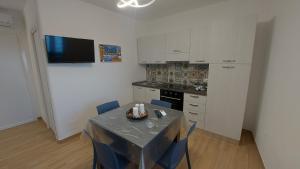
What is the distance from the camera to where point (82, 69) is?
249 centimetres

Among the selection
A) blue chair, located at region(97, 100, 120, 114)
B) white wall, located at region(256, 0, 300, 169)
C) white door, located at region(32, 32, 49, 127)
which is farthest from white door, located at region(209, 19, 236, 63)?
white door, located at region(32, 32, 49, 127)

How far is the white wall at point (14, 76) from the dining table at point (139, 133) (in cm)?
274

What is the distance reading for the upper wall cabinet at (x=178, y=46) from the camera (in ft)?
8.86

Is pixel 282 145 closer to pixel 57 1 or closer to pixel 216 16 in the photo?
pixel 216 16

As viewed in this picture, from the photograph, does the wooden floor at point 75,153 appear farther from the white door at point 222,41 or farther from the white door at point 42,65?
the white door at point 222,41

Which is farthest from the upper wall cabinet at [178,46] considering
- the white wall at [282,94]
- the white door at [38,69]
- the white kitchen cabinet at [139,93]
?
the white door at [38,69]

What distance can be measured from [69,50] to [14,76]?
190cm

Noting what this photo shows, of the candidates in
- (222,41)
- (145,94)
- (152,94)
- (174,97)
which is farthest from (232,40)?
(145,94)

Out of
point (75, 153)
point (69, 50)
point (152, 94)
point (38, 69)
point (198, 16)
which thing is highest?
point (198, 16)

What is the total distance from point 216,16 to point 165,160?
2.76m

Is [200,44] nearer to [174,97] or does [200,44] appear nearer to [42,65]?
[174,97]

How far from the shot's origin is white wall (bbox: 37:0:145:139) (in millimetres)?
2117

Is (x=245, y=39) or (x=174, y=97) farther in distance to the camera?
(x=174, y=97)

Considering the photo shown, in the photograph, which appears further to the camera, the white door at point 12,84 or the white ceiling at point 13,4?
the white door at point 12,84
